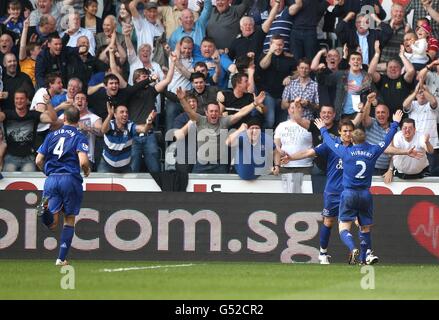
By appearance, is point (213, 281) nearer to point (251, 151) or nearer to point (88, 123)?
point (251, 151)

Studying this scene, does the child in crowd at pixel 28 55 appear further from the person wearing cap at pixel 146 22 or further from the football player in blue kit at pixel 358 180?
the football player in blue kit at pixel 358 180

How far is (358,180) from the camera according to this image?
16.9 metres

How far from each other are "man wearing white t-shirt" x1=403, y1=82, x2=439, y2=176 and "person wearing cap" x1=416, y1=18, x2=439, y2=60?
3.65 ft

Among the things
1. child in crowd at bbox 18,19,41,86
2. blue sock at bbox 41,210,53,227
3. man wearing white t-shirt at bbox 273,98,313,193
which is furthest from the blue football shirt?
child in crowd at bbox 18,19,41,86

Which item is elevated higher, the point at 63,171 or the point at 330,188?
the point at 63,171

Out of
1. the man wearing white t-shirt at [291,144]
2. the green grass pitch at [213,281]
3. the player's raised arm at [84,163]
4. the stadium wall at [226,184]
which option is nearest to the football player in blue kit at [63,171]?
the player's raised arm at [84,163]

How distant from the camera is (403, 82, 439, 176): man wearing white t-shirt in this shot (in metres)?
20.0

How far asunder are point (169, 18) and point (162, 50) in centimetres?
74

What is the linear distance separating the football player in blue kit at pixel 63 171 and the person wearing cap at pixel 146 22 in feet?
18.8

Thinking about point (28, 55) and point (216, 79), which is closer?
point (216, 79)

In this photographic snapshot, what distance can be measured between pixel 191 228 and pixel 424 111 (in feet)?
15.4

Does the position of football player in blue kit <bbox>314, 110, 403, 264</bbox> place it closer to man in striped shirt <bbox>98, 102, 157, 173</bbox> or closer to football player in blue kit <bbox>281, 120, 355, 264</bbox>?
football player in blue kit <bbox>281, 120, 355, 264</bbox>

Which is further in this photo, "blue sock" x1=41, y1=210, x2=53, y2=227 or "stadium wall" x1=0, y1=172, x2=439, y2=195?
"stadium wall" x1=0, y1=172, x2=439, y2=195

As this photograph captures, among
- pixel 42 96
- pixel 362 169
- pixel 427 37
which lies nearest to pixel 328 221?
pixel 362 169
